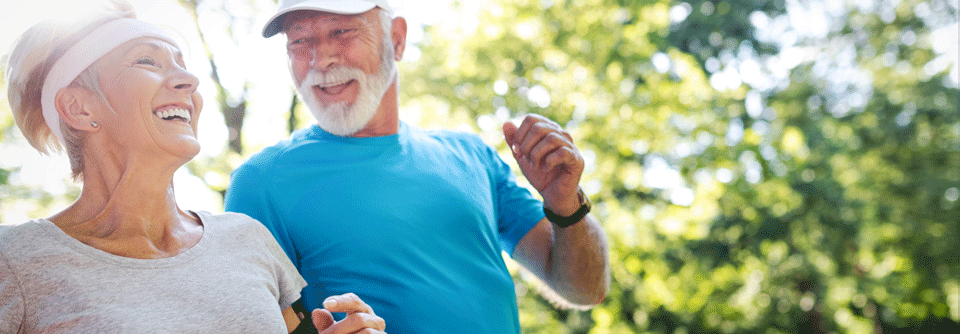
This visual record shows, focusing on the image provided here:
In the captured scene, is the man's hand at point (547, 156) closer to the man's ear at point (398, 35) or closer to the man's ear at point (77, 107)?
the man's ear at point (398, 35)

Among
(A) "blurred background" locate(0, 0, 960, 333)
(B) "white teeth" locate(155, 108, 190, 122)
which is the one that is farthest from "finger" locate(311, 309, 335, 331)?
(A) "blurred background" locate(0, 0, 960, 333)

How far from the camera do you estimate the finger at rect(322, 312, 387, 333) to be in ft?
4.91

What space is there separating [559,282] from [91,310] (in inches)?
57.2

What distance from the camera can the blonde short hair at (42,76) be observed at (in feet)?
4.66

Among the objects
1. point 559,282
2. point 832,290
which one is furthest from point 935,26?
point 559,282

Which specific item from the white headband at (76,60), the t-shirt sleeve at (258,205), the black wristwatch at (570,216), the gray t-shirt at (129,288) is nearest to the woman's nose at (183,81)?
the white headband at (76,60)

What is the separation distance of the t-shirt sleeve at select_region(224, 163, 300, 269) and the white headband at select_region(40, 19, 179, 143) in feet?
1.83

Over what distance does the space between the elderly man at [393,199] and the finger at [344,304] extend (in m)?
0.37

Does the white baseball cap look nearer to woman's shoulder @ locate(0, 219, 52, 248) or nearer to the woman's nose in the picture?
the woman's nose

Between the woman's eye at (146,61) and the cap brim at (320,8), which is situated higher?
the woman's eye at (146,61)

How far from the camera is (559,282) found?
2.38 metres

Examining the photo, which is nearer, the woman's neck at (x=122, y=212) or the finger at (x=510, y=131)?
the woman's neck at (x=122, y=212)

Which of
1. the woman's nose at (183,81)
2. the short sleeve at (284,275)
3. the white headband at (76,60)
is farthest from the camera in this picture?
the short sleeve at (284,275)

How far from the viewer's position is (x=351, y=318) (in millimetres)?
1508
